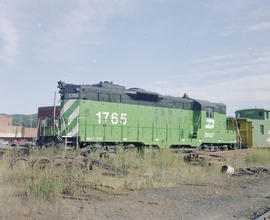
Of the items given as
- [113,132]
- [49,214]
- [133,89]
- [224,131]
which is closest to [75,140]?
[113,132]

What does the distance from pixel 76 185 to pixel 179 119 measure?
10387 millimetres

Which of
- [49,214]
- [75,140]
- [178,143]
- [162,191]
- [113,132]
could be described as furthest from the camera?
[178,143]

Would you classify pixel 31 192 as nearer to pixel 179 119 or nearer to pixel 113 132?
pixel 113 132

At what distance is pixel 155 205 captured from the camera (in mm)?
4887

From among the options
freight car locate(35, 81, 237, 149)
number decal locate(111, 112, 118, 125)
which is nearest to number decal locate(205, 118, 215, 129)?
freight car locate(35, 81, 237, 149)

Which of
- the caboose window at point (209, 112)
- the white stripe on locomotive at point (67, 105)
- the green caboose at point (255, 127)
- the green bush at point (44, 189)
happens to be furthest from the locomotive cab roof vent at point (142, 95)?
the green bush at point (44, 189)

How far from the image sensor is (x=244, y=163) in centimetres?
1176

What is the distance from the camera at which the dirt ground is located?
421cm

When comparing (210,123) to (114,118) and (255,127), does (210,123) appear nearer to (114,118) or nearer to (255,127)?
(255,127)

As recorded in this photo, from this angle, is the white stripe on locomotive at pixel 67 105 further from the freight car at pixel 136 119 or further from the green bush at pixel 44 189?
the green bush at pixel 44 189

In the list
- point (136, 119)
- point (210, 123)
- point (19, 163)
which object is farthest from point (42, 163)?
point (210, 123)

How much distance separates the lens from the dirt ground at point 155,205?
421cm

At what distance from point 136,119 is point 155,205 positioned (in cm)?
855

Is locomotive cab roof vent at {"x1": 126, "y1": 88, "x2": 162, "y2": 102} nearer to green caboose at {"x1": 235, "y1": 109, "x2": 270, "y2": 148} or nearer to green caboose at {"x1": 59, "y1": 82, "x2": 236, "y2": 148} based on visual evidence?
green caboose at {"x1": 59, "y1": 82, "x2": 236, "y2": 148}
